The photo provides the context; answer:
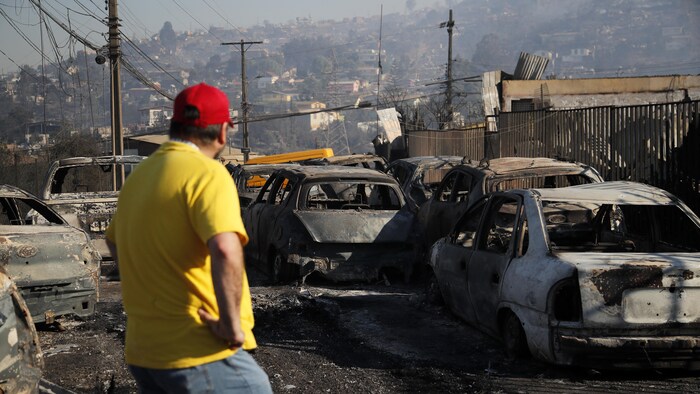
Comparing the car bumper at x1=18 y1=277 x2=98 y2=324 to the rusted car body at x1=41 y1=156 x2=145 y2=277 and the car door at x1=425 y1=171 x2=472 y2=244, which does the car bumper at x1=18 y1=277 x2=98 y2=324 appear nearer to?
the rusted car body at x1=41 y1=156 x2=145 y2=277

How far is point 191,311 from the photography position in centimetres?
346

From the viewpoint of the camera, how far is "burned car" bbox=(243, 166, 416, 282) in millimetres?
11555

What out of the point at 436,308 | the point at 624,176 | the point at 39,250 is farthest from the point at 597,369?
the point at 624,176

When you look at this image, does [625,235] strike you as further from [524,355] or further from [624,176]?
[624,176]

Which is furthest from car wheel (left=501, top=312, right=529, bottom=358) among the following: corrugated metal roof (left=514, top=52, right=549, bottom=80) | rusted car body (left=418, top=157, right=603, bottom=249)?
corrugated metal roof (left=514, top=52, right=549, bottom=80)

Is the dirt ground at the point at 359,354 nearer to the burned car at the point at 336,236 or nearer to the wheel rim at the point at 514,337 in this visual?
the wheel rim at the point at 514,337

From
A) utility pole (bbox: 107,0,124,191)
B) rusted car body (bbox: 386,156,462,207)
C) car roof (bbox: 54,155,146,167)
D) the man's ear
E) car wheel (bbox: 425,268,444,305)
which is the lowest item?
car wheel (bbox: 425,268,444,305)

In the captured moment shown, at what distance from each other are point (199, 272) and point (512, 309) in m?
4.49

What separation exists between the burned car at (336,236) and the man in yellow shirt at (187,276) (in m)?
7.87

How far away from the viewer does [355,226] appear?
11.6m

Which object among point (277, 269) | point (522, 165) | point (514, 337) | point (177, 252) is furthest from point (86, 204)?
point (177, 252)

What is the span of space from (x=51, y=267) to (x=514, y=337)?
4.37 metres

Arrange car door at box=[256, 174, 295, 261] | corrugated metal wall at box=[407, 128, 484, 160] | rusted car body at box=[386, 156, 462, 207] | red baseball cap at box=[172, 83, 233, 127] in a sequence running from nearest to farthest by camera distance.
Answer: red baseball cap at box=[172, 83, 233, 127] → car door at box=[256, 174, 295, 261] → rusted car body at box=[386, 156, 462, 207] → corrugated metal wall at box=[407, 128, 484, 160]

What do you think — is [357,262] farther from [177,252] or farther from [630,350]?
[177,252]
